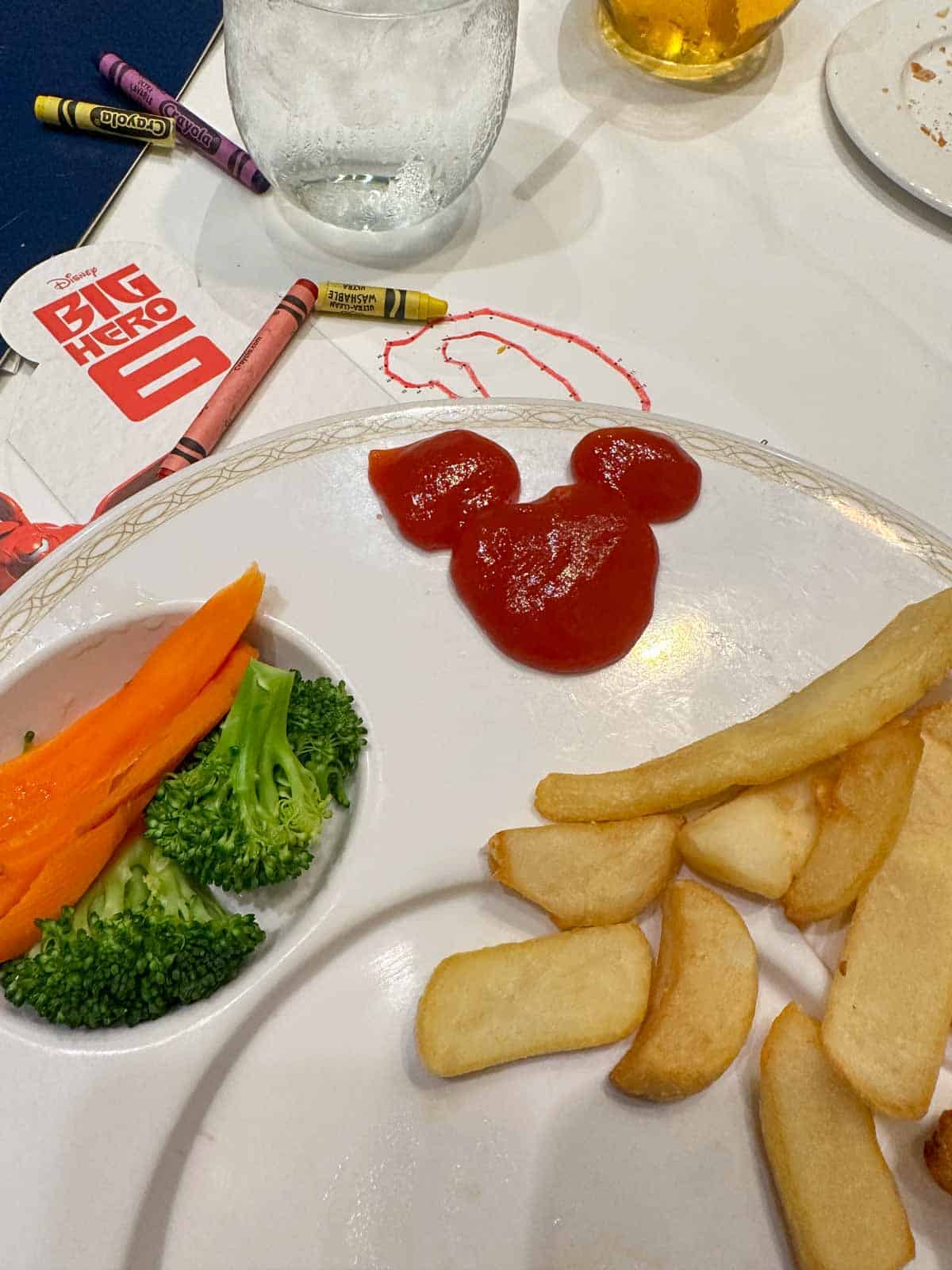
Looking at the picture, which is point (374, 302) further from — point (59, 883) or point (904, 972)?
point (904, 972)

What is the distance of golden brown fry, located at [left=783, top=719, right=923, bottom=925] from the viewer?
877 millimetres

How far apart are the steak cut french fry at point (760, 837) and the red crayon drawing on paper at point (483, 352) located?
2.36ft

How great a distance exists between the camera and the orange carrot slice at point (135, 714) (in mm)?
928

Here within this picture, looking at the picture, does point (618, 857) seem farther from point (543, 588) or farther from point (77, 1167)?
point (77, 1167)

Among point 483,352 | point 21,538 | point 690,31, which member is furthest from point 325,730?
point 690,31

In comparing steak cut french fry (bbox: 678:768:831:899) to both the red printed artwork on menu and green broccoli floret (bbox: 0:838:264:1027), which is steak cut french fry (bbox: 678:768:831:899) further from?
the red printed artwork on menu

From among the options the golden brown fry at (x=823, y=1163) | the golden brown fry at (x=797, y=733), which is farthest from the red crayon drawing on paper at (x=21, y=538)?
the golden brown fry at (x=823, y=1163)

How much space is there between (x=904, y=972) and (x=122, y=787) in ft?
2.40

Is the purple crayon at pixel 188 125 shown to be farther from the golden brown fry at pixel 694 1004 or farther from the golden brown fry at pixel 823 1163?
the golden brown fry at pixel 823 1163

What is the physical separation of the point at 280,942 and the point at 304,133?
112 centimetres

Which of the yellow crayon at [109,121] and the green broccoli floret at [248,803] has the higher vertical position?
the yellow crayon at [109,121]

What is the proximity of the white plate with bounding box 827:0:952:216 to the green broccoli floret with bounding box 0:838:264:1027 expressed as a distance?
1583mm

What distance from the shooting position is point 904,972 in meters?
0.84

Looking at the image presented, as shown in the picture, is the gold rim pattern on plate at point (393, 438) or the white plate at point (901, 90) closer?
the gold rim pattern on plate at point (393, 438)
